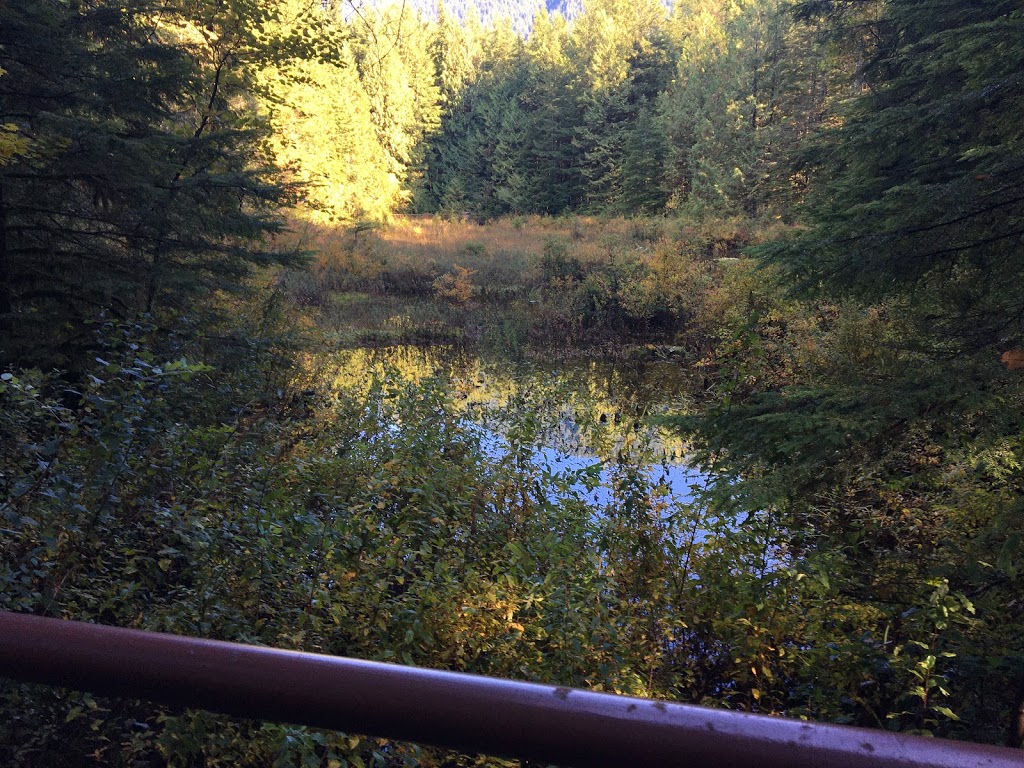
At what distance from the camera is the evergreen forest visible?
12.0 feet

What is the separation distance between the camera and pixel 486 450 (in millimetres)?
8602

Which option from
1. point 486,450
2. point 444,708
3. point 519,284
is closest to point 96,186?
point 486,450

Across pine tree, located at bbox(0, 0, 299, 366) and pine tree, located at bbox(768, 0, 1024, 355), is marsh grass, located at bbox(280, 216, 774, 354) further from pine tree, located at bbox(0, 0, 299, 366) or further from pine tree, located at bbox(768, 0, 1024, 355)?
pine tree, located at bbox(768, 0, 1024, 355)

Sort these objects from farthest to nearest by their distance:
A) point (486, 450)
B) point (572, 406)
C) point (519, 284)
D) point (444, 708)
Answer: point (519, 284)
point (572, 406)
point (486, 450)
point (444, 708)

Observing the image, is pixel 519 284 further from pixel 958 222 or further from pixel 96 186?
pixel 958 222

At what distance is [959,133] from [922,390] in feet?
8.56

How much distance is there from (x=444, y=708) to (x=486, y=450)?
25.3 feet

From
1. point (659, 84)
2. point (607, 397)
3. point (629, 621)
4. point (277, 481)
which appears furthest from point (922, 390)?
point (659, 84)

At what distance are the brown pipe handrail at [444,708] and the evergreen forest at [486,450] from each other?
205 cm

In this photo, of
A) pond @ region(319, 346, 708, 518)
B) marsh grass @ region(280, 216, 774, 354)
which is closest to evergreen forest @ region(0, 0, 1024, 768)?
pond @ region(319, 346, 708, 518)

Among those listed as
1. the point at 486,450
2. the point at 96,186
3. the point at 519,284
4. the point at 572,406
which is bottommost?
the point at 486,450

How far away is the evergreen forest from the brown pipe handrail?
2.05 m

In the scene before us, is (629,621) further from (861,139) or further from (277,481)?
(861,139)

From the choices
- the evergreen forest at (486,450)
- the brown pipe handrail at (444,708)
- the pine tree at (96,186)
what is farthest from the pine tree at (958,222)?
the pine tree at (96,186)
